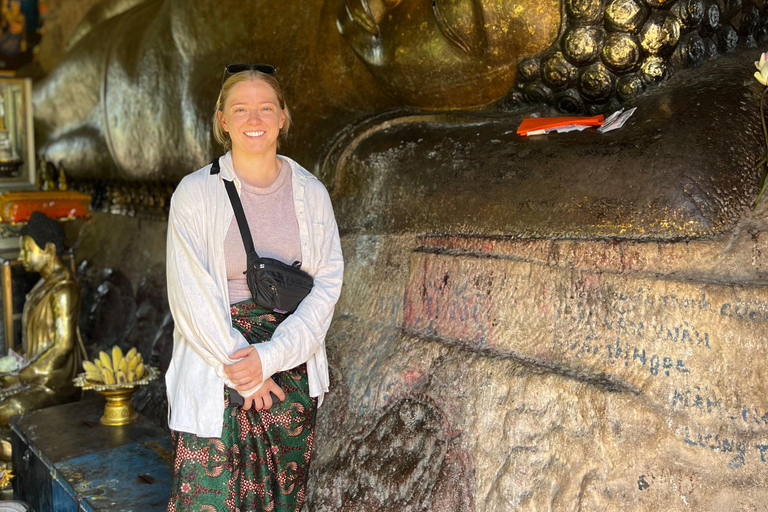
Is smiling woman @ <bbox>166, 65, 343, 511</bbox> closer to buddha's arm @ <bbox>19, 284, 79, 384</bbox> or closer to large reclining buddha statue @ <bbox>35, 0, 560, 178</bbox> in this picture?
large reclining buddha statue @ <bbox>35, 0, 560, 178</bbox>

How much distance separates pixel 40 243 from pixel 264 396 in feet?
6.61

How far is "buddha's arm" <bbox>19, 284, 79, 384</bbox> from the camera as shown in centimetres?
311

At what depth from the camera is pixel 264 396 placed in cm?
159

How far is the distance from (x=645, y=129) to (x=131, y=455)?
1843 mm

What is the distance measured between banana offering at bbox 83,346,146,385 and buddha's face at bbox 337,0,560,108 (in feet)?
4.55

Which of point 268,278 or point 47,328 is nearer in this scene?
point 268,278

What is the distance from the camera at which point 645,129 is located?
1838 mm

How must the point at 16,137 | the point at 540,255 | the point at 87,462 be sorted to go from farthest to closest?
the point at 16,137
the point at 87,462
the point at 540,255

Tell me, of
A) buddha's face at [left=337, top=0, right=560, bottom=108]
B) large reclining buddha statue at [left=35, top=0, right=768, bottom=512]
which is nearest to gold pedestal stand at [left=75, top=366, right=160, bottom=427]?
large reclining buddha statue at [left=35, top=0, right=768, bottom=512]

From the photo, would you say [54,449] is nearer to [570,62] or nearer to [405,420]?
[405,420]

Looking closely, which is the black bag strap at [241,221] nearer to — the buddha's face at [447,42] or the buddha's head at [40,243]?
the buddha's face at [447,42]

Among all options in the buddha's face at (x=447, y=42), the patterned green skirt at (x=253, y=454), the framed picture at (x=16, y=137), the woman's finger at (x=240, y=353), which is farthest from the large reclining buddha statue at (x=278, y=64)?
the woman's finger at (x=240, y=353)

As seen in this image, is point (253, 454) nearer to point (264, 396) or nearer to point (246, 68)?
point (264, 396)

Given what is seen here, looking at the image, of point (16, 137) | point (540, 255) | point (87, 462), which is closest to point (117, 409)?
point (87, 462)
